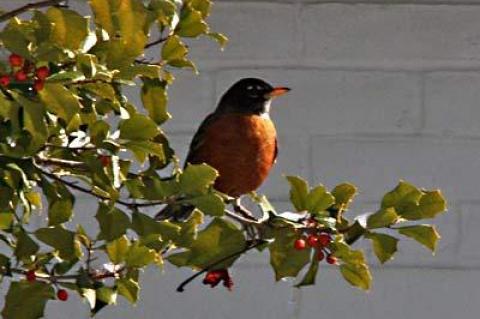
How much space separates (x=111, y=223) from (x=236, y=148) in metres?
1.20

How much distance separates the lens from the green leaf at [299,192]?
1.54 meters

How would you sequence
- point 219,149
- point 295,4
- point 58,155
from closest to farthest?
point 58,155, point 219,149, point 295,4

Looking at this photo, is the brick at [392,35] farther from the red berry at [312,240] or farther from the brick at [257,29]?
the red berry at [312,240]

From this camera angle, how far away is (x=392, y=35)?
3.14 m

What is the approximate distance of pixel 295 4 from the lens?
122 inches

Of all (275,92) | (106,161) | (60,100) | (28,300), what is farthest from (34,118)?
(275,92)

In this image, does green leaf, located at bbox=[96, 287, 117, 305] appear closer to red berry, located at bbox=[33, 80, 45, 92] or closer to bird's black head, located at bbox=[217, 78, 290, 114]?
red berry, located at bbox=[33, 80, 45, 92]

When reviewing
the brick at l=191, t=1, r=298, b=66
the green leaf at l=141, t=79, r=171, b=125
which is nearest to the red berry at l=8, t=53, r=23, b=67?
the green leaf at l=141, t=79, r=171, b=125

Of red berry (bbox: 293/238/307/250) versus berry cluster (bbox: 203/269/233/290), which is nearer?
red berry (bbox: 293/238/307/250)

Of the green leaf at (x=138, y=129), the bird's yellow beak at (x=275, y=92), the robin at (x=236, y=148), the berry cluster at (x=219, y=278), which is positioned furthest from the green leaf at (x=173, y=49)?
the bird's yellow beak at (x=275, y=92)

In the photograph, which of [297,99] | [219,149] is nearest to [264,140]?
[219,149]

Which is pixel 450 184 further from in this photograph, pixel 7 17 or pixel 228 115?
pixel 7 17

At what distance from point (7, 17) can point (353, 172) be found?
69.5 inches

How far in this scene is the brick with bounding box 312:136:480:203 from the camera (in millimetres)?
3098
